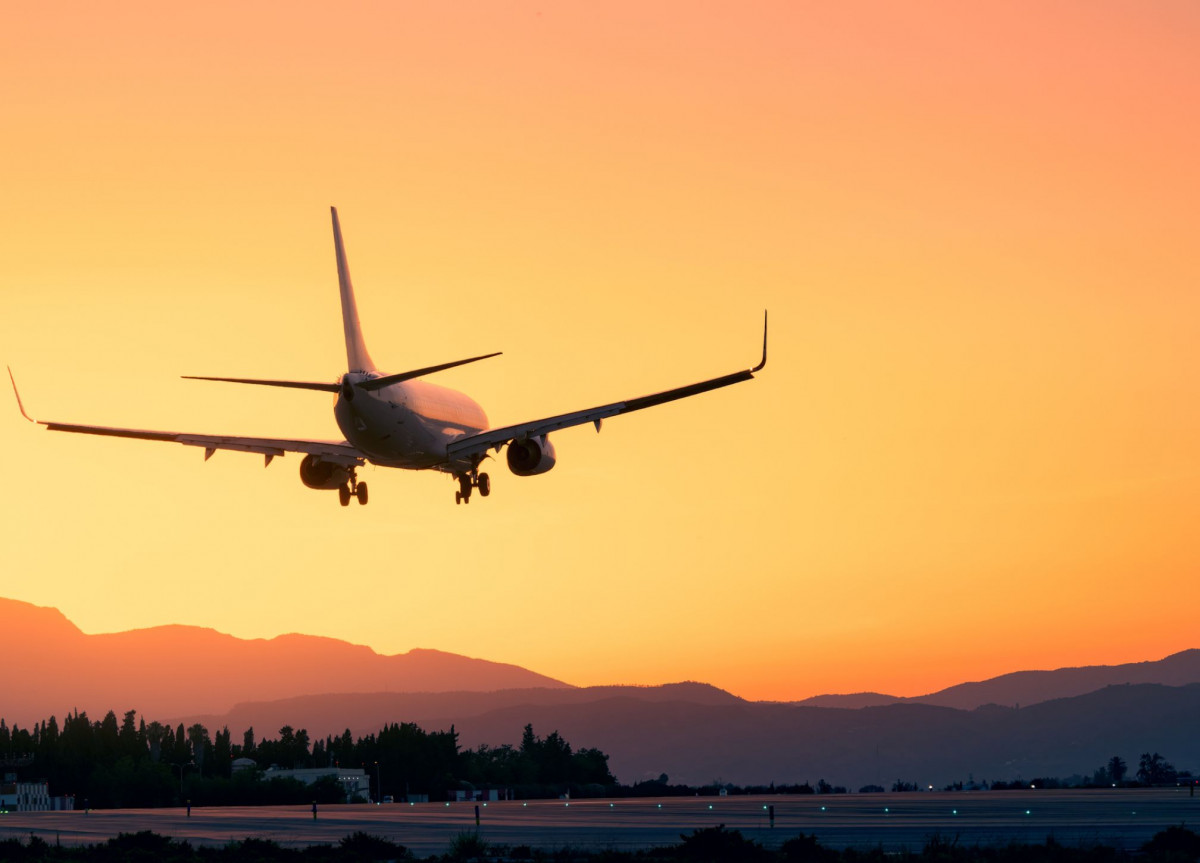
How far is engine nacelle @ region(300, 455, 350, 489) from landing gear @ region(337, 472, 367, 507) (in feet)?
2.41

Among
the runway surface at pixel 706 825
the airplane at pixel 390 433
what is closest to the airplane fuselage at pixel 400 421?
the airplane at pixel 390 433

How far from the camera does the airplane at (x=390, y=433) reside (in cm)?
7031

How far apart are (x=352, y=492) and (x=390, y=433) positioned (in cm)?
676

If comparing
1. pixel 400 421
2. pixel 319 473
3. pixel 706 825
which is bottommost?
pixel 706 825

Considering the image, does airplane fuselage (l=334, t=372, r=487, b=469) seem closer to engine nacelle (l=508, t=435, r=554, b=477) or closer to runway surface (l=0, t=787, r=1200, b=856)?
engine nacelle (l=508, t=435, r=554, b=477)

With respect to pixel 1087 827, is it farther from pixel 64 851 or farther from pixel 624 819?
pixel 64 851

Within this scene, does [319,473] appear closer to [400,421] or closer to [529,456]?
[400,421]

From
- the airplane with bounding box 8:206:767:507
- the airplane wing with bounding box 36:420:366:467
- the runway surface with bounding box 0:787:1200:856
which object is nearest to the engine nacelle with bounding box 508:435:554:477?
the airplane with bounding box 8:206:767:507

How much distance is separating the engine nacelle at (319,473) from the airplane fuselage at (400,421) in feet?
7.81

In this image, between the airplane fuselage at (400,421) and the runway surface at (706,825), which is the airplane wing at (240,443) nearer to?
the airplane fuselage at (400,421)

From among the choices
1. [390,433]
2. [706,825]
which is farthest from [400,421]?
[706,825]

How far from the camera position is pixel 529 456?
75062 millimetres

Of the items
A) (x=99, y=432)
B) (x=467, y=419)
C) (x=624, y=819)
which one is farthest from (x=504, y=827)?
(x=99, y=432)

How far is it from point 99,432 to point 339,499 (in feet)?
37.8
